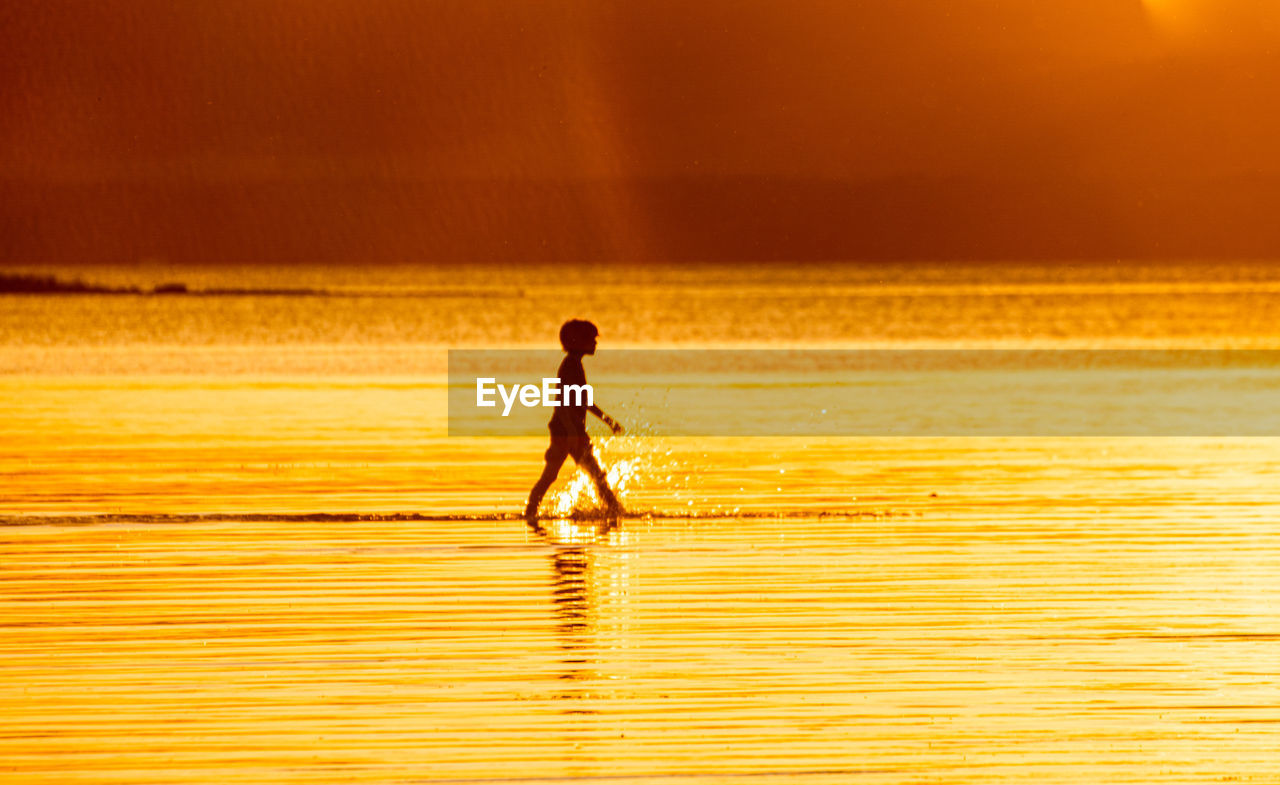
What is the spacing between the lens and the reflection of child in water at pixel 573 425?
16.4 m

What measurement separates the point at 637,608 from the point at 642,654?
4.95 feet

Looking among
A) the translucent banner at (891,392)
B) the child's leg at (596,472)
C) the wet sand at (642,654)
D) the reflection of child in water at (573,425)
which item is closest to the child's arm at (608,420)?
the reflection of child in water at (573,425)

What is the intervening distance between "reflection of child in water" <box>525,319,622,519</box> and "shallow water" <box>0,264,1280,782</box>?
1.19 feet

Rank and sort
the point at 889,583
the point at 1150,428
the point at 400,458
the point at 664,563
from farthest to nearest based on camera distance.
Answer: the point at 1150,428 < the point at 400,458 < the point at 664,563 < the point at 889,583

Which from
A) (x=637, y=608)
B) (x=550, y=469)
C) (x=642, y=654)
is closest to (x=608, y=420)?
(x=550, y=469)

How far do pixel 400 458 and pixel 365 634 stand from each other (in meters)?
11.5

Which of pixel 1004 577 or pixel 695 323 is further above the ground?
pixel 695 323

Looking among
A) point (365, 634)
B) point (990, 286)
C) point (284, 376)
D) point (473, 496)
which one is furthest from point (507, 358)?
point (990, 286)

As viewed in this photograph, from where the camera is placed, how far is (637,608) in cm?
1270

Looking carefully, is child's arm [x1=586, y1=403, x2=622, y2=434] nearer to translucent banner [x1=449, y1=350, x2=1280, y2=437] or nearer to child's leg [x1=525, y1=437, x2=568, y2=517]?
child's leg [x1=525, y1=437, x2=568, y2=517]

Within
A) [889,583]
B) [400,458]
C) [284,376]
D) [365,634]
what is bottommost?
[365,634]

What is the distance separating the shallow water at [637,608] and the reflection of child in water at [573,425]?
0.36 m

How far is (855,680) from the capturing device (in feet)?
34.3

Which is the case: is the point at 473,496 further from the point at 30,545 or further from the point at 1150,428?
the point at 1150,428
